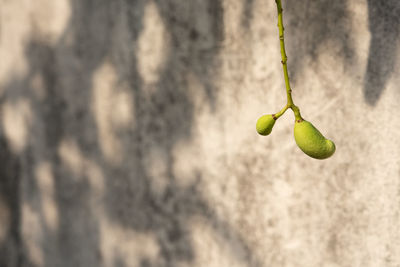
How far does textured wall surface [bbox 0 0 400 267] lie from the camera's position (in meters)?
1.02

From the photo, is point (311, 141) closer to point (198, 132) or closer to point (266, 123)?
point (266, 123)

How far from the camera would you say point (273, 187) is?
118 cm

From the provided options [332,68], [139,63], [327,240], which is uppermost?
[139,63]

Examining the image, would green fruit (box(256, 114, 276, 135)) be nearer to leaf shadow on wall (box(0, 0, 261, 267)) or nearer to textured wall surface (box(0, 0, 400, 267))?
textured wall surface (box(0, 0, 400, 267))

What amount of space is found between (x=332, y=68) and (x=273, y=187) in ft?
1.15

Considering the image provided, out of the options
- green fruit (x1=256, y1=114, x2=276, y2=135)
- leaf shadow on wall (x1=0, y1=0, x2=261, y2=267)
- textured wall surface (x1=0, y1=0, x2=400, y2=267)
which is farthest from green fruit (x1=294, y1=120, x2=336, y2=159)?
leaf shadow on wall (x1=0, y1=0, x2=261, y2=267)

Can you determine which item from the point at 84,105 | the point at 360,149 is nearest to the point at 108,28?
the point at 84,105

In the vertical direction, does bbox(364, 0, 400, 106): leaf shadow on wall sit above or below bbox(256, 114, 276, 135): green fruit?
above

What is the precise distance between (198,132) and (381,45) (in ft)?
1.87

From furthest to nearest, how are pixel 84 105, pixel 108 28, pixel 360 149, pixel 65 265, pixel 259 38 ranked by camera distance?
pixel 65 265 → pixel 84 105 → pixel 108 28 → pixel 259 38 → pixel 360 149

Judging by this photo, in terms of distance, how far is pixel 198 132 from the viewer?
4.31ft

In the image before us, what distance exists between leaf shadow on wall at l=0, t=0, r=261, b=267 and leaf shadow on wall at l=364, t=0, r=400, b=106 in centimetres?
43

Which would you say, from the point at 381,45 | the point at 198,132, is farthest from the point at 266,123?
the point at 198,132

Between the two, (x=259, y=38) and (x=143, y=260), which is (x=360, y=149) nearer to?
(x=259, y=38)
